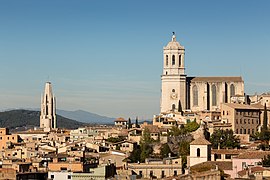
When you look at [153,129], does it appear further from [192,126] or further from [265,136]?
[265,136]

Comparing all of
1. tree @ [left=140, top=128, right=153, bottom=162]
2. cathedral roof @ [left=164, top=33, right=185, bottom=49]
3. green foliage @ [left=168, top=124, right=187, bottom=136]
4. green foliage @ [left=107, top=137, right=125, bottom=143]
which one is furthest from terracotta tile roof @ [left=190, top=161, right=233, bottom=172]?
cathedral roof @ [left=164, top=33, right=185, bottom=49]

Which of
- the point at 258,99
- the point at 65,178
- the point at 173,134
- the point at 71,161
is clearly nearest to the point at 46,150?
the point at 173,134

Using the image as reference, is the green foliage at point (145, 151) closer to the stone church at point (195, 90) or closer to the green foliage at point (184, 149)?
the green foliage at point (184, 149)

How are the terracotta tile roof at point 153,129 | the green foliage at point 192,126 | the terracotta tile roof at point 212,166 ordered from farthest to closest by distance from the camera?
1. the terracotta tile roof at point 153,129
2. the green foliage at point 192,126
3. the terracotta tile roof at point 212,166

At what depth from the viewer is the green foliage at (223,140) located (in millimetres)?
63125

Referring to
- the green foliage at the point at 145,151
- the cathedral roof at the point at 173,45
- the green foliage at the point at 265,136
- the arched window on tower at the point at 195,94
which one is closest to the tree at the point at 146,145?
the green foliage at the point at 145,151

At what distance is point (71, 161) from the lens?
51.3m

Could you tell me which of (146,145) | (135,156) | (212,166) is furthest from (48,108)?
(212,166)

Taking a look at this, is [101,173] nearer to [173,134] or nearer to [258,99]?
[173,134]

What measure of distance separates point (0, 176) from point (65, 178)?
3533 millimetres

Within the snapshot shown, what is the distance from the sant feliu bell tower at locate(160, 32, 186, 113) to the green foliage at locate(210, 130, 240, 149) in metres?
31.3

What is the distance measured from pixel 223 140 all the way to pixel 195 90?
3745 centimetres

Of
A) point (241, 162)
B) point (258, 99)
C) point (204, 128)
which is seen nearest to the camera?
point (241, 162)

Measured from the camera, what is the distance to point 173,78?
4033 inches
